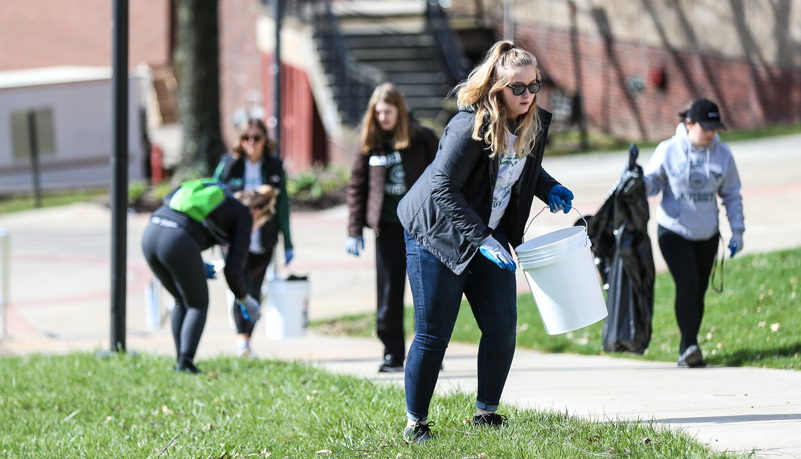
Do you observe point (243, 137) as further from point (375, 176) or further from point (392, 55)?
point (392, 55)

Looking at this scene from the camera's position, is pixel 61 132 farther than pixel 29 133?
Yes

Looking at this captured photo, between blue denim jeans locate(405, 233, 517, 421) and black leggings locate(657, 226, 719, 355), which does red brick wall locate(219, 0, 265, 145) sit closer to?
black leggings locate(657, 226, 719, 355)

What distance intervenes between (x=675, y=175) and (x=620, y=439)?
2.66m

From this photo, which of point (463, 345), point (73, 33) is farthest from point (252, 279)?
point (73, 33)

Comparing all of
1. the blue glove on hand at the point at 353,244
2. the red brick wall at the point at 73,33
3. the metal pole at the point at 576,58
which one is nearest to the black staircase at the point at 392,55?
the metal pole at the point at 576,58

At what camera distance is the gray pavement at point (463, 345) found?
559 centimetres

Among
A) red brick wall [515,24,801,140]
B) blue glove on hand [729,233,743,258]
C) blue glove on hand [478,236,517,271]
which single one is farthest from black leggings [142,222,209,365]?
red brick wall [515,24,801,140]

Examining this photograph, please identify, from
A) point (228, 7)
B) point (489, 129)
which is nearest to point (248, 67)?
point (228, 7)

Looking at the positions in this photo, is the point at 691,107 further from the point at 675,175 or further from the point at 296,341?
the point at 296,341

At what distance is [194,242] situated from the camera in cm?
721

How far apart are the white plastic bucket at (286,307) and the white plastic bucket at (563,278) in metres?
3.38

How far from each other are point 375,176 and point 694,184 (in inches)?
82.0

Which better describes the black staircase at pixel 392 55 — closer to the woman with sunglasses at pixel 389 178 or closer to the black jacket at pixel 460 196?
the woman with sunglasses at pixel 389 178

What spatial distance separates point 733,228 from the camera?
7043 mm
